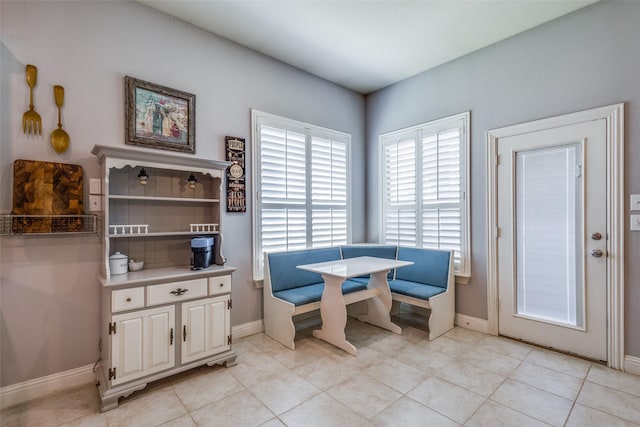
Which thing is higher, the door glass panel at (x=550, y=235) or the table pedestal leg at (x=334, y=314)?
the door glass panel at (x=550, y=235)

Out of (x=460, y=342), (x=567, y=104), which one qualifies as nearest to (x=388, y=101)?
(x=567, y=104)

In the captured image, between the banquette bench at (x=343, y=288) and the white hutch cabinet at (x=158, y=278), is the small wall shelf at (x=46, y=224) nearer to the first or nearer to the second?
the white hutch cabinet at (x=158, y=278)

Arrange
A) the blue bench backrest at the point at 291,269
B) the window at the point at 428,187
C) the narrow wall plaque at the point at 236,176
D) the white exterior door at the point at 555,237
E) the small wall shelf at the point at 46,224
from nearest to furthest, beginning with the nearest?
the small wall shelf at the point at 46,224 < the white exterior door at the point at 555,237 < the narrow wall plaque at the point at 236,176 < the blue bench backrest at the point at 291,269 < the window at the point at 428,187

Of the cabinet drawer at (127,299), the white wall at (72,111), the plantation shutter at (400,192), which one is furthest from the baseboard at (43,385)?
the plantation shutter at (400,192)

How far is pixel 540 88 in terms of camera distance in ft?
9.44

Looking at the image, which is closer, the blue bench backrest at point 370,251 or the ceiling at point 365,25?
the ceiling at point 365,25

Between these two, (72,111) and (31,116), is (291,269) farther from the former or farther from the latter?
(31,116)

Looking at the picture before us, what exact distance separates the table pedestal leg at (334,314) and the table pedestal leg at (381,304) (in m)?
0.62

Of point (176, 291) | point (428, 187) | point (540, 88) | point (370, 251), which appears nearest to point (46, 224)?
point (176, 291)

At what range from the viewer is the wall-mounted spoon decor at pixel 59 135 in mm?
2184

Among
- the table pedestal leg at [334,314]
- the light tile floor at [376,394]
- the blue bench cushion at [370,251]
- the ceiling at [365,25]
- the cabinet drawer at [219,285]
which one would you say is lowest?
the light tile floor at [376,394]

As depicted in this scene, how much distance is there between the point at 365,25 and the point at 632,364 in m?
3.65

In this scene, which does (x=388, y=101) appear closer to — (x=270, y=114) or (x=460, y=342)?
(x=270, y=114)

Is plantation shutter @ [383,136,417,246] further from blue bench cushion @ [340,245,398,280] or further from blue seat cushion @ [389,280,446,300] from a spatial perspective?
blue seat cushion @ [389,280,446,300]
